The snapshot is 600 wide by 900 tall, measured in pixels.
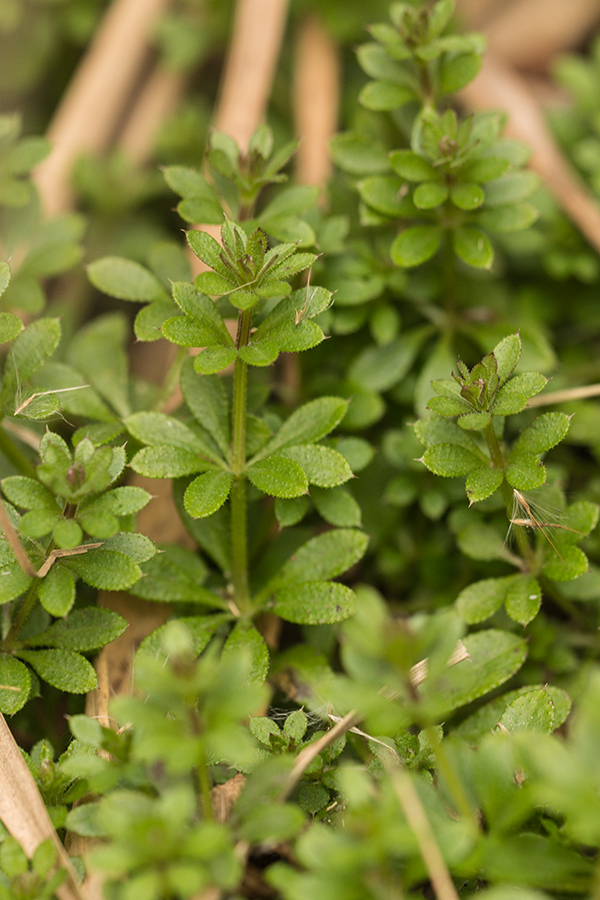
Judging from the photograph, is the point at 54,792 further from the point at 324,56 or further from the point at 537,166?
the point at 324,56

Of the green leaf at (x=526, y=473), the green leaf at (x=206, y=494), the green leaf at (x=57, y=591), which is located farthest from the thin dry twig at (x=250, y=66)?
the green leaf at (x=57, y=591)

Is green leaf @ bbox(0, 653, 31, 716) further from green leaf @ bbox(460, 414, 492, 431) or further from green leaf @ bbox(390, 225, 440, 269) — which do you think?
green leaf @ bbox(390, 225, 440, 269)

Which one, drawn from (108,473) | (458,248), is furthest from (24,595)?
(458,248)

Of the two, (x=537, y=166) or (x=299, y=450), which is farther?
(x=537, y=166)

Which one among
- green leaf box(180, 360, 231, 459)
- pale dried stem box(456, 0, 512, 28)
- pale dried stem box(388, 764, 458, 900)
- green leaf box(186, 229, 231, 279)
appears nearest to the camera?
pale dried stem box(388, 764, 458, 900)

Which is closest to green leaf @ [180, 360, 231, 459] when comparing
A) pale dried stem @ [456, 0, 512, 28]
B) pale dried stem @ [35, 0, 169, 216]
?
pale dried stem @ [35, 0, 169, 216]

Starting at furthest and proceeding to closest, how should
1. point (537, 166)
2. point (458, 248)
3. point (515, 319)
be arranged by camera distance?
point (537, 166)
point (515, 319)
point (458, 248)

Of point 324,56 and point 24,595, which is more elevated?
point 324,56
